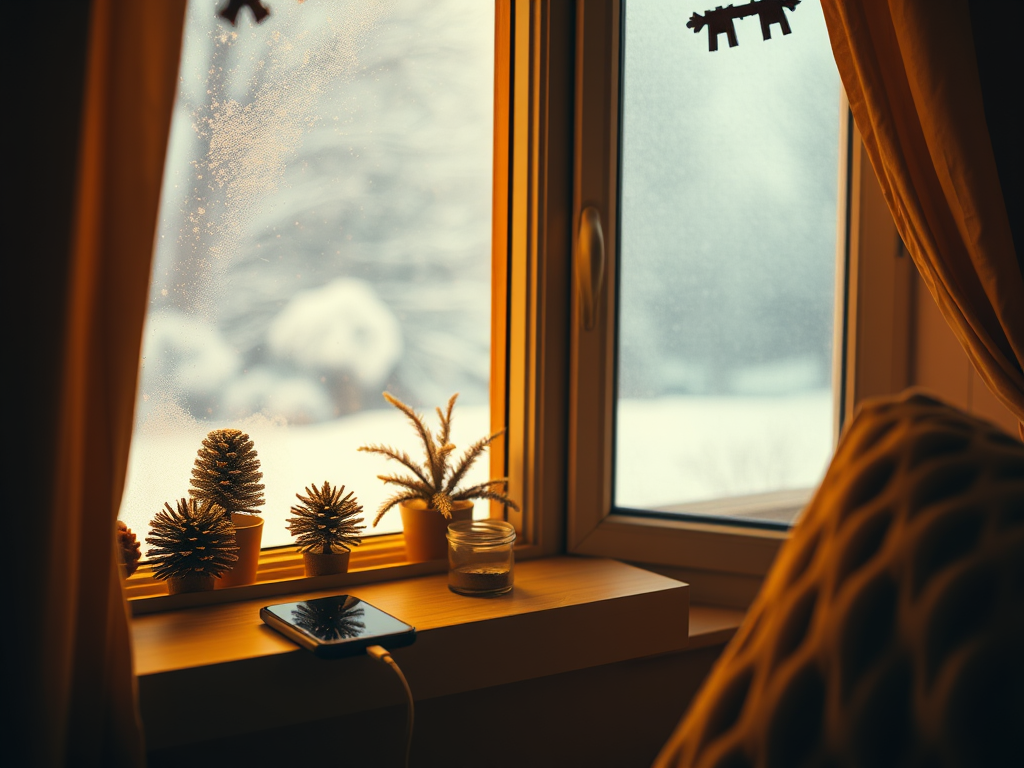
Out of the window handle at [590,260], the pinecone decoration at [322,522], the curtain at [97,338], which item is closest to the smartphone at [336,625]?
the pinecone decoration at [322,522]

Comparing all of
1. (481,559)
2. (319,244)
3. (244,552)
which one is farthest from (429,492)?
(319,244)

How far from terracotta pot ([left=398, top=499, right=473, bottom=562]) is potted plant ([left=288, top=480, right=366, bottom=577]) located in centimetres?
12

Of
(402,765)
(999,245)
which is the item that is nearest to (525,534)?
(402,765)

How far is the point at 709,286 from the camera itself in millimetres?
1441

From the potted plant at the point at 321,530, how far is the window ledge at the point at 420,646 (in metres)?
0.04

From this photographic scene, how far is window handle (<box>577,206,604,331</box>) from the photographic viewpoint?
1.39m

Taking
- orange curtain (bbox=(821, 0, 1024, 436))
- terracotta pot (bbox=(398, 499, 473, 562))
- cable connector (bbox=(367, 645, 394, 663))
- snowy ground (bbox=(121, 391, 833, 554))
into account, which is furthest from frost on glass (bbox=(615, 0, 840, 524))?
cable connector (bbox=(367, 645, 394, 663))

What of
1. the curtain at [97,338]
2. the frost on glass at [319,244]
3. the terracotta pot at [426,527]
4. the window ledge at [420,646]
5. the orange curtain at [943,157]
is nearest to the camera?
the curtain at [97,338]

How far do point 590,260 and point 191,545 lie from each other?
2.50 ft

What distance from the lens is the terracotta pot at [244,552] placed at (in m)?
1.16

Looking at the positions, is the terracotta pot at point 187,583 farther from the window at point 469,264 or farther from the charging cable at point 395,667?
the charging cable at point 395,667

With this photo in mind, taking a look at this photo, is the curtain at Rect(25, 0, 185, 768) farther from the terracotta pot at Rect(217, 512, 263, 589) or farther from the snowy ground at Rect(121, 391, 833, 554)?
the snowy ground at Rect(121, 391, 833, 554)

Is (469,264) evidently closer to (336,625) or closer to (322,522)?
(322,522)

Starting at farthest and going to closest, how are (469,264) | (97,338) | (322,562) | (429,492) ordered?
(469,264)
(429,492)
(322,562)
(97,338)
